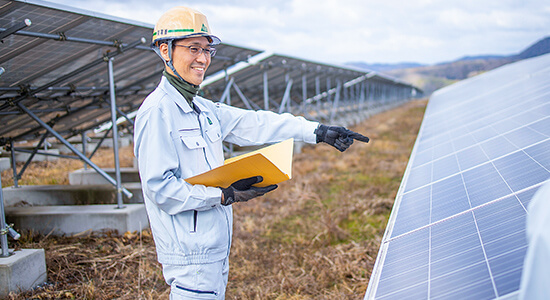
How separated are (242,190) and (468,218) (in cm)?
116

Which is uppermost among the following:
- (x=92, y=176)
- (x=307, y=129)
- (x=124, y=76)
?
(x=124, y=76)

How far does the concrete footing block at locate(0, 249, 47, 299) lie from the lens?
14.3 ft

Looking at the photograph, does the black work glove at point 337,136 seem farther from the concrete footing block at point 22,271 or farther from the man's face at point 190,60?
the concrete footing block at point 22,271

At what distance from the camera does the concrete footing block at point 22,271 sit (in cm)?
435

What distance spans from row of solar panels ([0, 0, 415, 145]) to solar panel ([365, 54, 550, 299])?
12.8ft

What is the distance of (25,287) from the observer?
4.54m

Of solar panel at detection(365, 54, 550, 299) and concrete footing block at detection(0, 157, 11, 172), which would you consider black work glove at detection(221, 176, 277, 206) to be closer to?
solar panel at detection(365, 54, 550, 299)

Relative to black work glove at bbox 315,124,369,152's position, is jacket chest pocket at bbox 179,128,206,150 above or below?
above

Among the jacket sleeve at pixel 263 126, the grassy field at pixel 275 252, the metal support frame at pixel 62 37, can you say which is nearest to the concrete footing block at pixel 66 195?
the grassy field at pixel 275 252

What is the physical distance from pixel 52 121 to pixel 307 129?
22.6ft

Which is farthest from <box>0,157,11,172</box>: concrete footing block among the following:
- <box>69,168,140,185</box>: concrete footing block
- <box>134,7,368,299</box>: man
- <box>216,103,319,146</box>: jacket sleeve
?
<box>134,7,368,299</box>: man

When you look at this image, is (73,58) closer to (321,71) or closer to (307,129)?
(307,129)

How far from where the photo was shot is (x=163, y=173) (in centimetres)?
218

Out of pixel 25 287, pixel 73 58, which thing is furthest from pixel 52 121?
pixel 25 287
